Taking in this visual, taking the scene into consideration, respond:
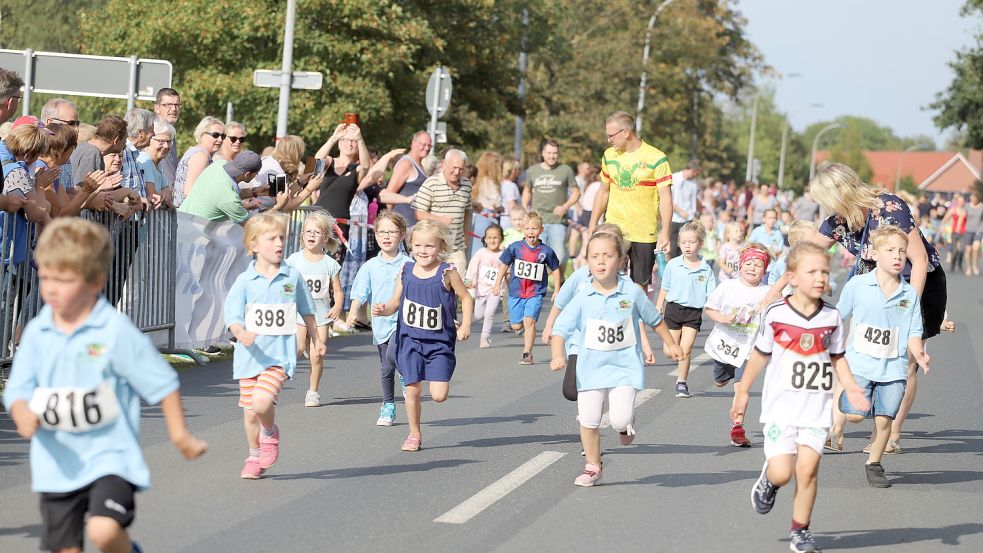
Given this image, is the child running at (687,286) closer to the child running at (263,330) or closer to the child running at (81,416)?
the child running at (263,330)

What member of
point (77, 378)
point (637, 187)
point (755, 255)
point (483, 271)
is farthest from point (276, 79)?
point (77, 378)

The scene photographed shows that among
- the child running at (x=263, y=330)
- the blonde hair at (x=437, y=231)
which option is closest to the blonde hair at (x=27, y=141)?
the child running at (x=263, y=330)

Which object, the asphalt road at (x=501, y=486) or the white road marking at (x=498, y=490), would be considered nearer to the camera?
the asphalt road at (x=501, y=486)

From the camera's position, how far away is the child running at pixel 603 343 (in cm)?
793

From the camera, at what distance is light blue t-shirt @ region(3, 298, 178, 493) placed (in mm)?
4797

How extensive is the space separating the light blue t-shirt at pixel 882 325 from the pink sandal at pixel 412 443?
8.31 ft

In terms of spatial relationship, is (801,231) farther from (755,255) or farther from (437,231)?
(437,231)

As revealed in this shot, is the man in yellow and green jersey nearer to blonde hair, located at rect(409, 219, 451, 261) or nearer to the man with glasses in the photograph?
the man with glasses

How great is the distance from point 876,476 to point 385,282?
341 centimetres

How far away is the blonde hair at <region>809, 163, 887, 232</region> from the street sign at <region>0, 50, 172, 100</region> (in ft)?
25.5

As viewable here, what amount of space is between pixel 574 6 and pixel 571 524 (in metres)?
52.8

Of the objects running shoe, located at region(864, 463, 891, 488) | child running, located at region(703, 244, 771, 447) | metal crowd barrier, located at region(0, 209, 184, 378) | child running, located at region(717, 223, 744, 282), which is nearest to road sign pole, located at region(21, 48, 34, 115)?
metal crowd barrier, located at region(0, 209, 184, 378)

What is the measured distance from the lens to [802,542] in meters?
6.52

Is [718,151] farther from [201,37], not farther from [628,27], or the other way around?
[201,37]
